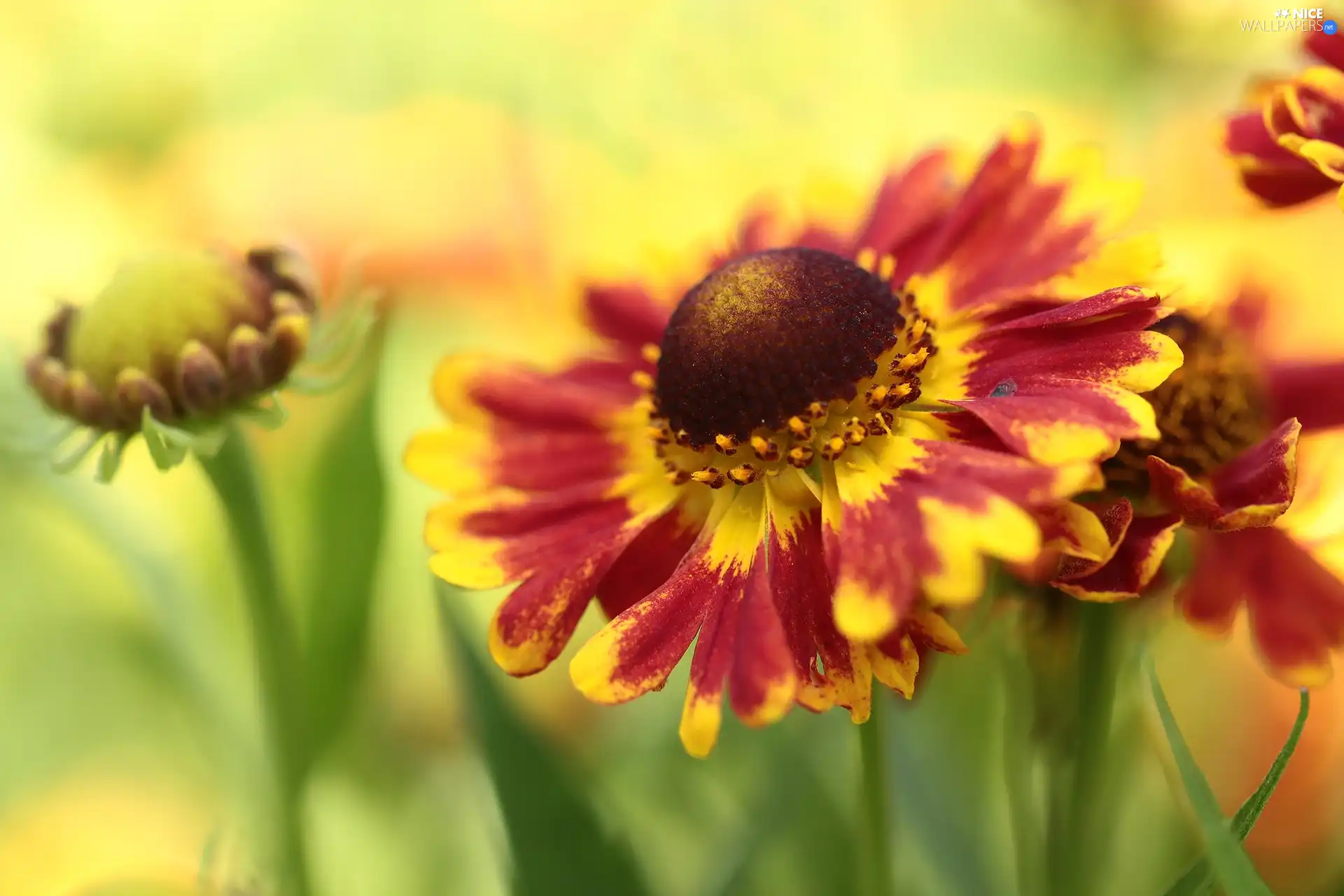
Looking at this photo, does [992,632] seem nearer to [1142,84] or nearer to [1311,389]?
[1311,389]

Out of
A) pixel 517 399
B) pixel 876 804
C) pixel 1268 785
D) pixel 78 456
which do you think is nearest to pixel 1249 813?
pixel 1268 785

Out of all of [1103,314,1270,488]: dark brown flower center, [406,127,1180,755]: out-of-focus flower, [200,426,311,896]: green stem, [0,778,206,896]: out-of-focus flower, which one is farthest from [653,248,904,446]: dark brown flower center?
[0,778,206,896]: out-of-focus flower

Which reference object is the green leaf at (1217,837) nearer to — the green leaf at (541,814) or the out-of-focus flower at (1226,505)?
the out-of-focus flower at (1226,505)

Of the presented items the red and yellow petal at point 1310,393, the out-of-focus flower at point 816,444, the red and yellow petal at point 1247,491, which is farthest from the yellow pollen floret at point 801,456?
the red and yellow petal at point 1310,393

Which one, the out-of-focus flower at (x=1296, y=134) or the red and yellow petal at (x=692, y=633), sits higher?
the out-of-focus flower at (x=1296, y=134)

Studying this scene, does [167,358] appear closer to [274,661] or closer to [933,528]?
[274,661]
